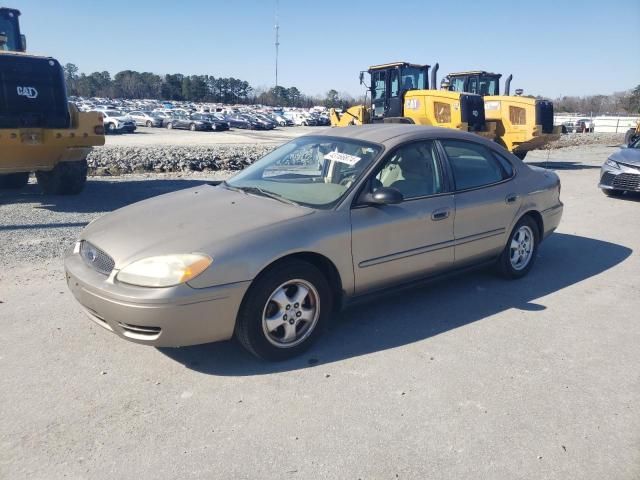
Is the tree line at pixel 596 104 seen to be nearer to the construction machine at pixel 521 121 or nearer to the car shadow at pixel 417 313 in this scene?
the construction machine at pixel 521 121

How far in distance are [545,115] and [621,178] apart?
6541 millimetres

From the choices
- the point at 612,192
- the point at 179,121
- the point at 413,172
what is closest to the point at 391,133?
the point at 413,172

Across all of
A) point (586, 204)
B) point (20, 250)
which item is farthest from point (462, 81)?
point (20, 250)

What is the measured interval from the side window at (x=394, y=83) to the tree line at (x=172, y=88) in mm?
102827

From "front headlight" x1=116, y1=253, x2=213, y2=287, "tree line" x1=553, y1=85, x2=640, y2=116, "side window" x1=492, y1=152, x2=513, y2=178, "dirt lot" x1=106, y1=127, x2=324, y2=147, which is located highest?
"tree line" x1=553, y1=85, x2=640, y2=116

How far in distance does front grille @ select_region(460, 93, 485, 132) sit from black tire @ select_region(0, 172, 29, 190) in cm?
1100

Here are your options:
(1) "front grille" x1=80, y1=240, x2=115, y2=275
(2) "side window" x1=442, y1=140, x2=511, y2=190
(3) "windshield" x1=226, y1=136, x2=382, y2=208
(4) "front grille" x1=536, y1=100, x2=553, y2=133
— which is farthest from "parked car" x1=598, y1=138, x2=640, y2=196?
(1) "front grille" x1=80, y1=240, x2=115, y2=275

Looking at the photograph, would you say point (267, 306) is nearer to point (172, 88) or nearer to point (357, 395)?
point (357, 395)

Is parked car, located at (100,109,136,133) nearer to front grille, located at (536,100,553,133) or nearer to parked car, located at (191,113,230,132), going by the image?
parked car, located at (191,113,230,132)

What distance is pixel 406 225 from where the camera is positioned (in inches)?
160

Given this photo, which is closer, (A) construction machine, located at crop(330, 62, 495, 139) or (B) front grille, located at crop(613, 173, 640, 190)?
(B) front grille, located at crop(613, 173, 640, 190)

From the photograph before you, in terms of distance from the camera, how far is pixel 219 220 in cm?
357

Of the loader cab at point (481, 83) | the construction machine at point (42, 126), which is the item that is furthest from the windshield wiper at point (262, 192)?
the loader cab at point (481, 83)

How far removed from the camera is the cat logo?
8.25 m
